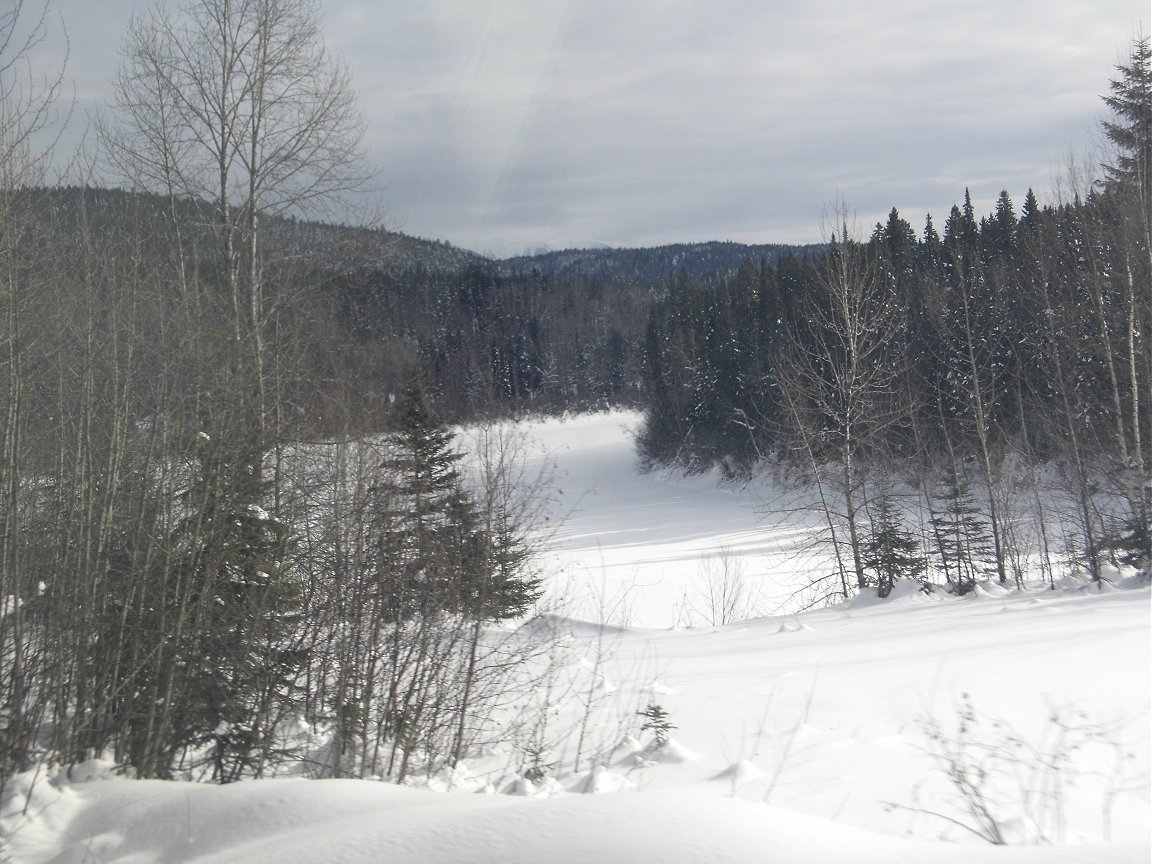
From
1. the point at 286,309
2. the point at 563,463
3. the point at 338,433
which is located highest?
the point at 286,309

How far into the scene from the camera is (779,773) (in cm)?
554

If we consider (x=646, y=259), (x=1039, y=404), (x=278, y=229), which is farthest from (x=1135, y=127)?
(x=646, y=259)

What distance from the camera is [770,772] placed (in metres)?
5.65

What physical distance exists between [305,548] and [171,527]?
5.12 ft

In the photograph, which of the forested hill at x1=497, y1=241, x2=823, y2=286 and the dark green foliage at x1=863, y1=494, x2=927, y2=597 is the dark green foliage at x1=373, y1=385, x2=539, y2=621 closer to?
the dark green foliage at x1=863, y1=494, x2=927, y2=597

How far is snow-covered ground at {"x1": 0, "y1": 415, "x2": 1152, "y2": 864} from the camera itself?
327 cm

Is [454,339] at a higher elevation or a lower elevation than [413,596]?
higher

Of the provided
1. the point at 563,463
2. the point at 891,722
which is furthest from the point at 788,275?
the point at 891,722

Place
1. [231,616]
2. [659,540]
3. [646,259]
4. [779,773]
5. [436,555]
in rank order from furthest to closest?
[646,259]
[659,540]
[436,555]
[231,616]
[779,773]

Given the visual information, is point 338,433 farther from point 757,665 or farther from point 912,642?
point 912,642

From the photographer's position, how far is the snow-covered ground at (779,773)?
327cm

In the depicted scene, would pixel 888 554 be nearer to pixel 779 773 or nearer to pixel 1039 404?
pixel 1039 404

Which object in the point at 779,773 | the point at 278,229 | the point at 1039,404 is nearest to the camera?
the point at 779,773

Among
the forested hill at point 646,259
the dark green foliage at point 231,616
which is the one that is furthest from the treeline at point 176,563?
the forested hill at point 646,259
